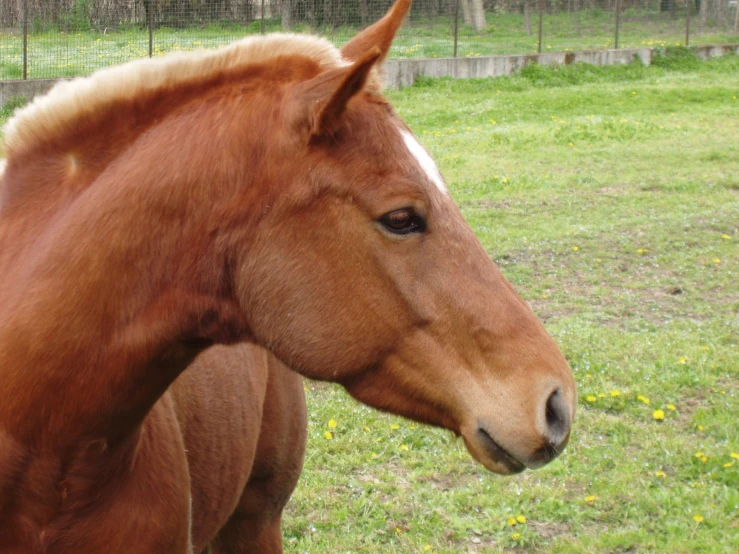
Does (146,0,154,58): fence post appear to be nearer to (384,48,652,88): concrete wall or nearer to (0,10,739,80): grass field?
(0,10,739,80): grass field

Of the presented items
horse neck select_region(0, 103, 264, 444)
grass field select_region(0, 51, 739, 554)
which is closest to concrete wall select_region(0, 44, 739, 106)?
grass field select_region(0, 51, 739, 554)

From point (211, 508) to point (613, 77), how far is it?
17331 mm

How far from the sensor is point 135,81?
204cm

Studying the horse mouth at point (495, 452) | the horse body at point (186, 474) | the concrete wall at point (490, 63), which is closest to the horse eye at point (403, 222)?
the horse mouth at point (495, 452)

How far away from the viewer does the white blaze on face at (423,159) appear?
2.05 metres

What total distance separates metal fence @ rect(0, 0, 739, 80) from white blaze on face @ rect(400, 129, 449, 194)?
11.5m

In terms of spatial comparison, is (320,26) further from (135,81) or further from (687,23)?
(135,81)

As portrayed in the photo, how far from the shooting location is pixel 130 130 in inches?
80.0

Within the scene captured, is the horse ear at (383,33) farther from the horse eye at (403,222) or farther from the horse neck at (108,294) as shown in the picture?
the horse neck at (108,294)

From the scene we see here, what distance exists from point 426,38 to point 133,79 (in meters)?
16.3

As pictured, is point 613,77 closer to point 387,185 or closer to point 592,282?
point 592,282

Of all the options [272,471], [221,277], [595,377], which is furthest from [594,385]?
[221,277]

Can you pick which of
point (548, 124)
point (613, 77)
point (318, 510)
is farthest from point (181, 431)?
point (613, 77)

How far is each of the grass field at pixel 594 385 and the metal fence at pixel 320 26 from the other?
3981 millimetres
